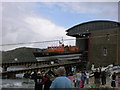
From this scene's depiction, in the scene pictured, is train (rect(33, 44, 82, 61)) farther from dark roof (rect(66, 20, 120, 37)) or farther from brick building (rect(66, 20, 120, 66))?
dark roof (rect(66, 20, 120, 37))

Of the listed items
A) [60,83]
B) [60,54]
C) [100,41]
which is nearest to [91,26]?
[100,41]

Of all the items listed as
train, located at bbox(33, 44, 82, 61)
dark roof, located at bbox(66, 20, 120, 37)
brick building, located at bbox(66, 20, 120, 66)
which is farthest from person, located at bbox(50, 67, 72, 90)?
train, located at bbox(33, 44, 82, 61)

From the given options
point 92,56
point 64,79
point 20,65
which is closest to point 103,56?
point 92,56

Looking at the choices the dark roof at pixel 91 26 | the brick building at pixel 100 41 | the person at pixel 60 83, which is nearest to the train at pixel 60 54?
the brick building at pixel 100 41

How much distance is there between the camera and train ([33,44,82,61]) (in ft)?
92.1

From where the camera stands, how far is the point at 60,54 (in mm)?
28172

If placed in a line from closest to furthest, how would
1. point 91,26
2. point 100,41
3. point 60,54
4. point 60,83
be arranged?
point 60,83 < point 60,54 < point 100,41 < point 91,26

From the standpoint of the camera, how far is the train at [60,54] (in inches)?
1105

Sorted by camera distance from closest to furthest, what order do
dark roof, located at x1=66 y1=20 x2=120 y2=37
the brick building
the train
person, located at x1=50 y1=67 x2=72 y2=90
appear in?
1. person, located at x1=50 y1=67 x2=72 y2=90
2. the brick building
3. dark roof, located at x1=66 y1=20 x2=120 y2=37
4. the train

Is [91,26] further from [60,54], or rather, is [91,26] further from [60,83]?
[60,83]

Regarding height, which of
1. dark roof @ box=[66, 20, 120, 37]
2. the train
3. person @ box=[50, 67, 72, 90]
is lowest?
the train

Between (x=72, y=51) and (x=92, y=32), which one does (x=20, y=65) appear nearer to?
(x=72, y=51)

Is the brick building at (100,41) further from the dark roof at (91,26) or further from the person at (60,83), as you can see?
the person at (60,83)

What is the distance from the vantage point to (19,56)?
6581 cm
